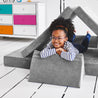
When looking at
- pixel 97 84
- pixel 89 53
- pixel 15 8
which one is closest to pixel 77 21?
pixel 15 8

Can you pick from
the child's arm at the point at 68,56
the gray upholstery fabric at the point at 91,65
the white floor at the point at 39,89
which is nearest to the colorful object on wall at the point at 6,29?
the white floor at the point at 39,89

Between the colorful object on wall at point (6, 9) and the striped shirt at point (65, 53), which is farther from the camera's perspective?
the colorful object on wall at point (6, 9)

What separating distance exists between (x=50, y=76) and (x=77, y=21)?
2.62m

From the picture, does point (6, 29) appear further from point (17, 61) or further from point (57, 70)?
point (57, 70)

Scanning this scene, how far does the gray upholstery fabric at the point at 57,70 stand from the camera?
1.69 metres

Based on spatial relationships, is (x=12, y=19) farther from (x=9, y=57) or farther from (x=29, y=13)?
(x=9, y=57)

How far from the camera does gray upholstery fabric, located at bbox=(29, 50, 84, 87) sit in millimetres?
1691

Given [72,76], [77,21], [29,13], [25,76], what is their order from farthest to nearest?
[77,21]
[29,13]
[25,76]
[72,76]

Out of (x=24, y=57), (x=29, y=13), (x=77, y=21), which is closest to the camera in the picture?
(x=24, y=57)

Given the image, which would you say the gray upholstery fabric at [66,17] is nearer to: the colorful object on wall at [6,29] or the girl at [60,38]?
the girl at [60,38]

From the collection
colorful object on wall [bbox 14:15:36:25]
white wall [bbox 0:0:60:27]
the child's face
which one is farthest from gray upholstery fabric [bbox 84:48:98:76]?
white wall [bbox 0:0:60:27]

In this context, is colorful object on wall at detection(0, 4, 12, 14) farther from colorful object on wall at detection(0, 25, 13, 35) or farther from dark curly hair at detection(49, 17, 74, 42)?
dark curly hair at detection(49, 17, 74, 42)

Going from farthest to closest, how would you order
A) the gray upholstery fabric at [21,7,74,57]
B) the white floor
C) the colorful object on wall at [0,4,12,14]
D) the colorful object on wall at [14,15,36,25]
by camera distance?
the colorful object on wall at [0,4,12,14] < the colorful object on wall at [14,15,36,25] < the gray upholstery fabric at [21,7,74,57] < the white floor

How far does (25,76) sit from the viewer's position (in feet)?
6.47
